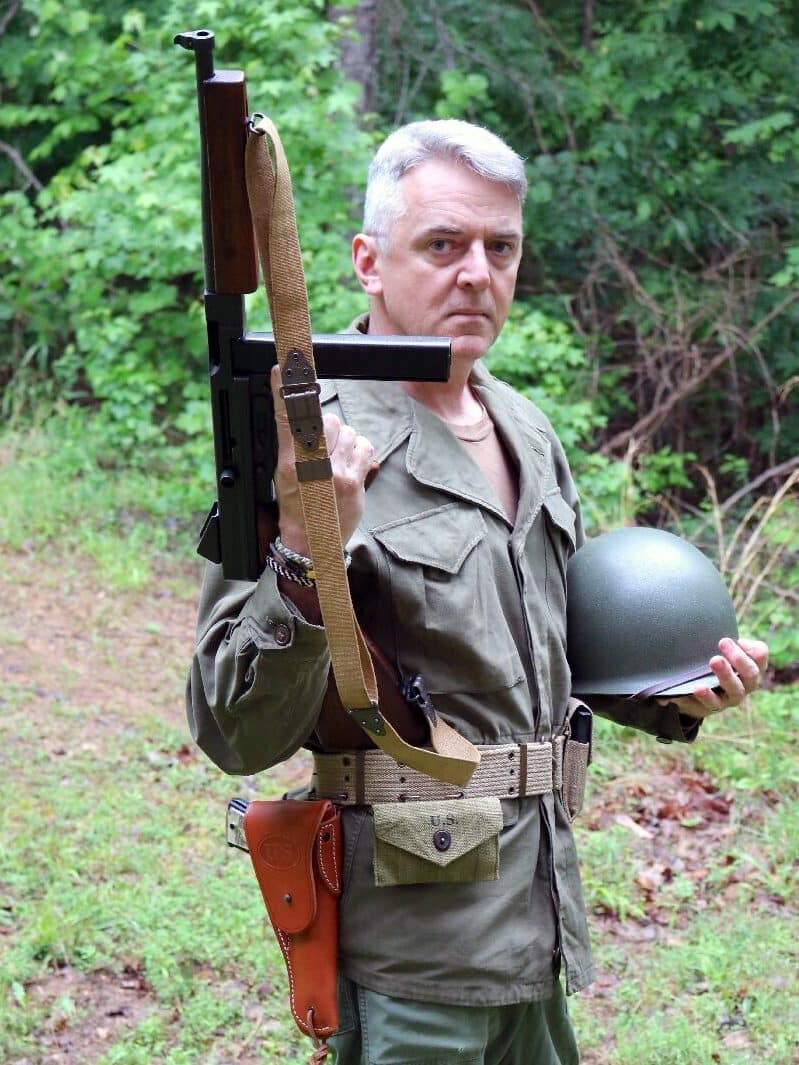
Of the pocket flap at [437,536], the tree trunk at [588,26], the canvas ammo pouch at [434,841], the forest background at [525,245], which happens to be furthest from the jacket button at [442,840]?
→ the tree trunk at [588,26]

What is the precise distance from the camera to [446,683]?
2209 millimetres

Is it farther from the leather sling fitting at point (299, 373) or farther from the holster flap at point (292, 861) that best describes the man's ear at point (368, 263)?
the holster flap at point (292, 861)

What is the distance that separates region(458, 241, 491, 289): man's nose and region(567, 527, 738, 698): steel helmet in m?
0.60

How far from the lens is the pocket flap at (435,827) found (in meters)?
2.20

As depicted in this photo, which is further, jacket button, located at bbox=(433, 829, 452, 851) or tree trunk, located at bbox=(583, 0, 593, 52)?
tree trunk, located at bbox=(583, 0, 593, 52)

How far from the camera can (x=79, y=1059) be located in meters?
3.74

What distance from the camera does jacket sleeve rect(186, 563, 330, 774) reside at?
1882 millimetres

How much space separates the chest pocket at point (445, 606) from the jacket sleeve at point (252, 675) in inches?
9.3

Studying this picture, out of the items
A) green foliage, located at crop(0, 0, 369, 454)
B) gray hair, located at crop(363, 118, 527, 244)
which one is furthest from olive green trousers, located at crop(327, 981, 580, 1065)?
green foliage, located at crop(0, 0, 369, 454)

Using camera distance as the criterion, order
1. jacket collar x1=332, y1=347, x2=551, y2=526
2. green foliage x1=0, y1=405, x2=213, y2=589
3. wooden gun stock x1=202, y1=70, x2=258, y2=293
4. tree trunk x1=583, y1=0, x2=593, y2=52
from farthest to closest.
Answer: tree trunk x1=583, y1=0, x2=593, y2=52
green foliage x1=0, y1=405, x2=213, y2=589
jacket collar x1=332, y1=347, x2=551, y2=526
wooden gun stock x1=202, y1=70, x2=258, y2=293

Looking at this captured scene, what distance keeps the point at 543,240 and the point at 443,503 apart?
769cm

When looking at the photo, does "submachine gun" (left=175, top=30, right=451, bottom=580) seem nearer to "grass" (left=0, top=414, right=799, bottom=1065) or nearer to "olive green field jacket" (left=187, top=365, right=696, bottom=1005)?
"olive green field jacket" (left=187, top=365, right=696, bottom=1005)

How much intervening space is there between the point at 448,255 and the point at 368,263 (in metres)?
0.17

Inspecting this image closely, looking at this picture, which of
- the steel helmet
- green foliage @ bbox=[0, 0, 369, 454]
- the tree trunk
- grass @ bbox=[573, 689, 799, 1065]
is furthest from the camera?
the tree trunk
